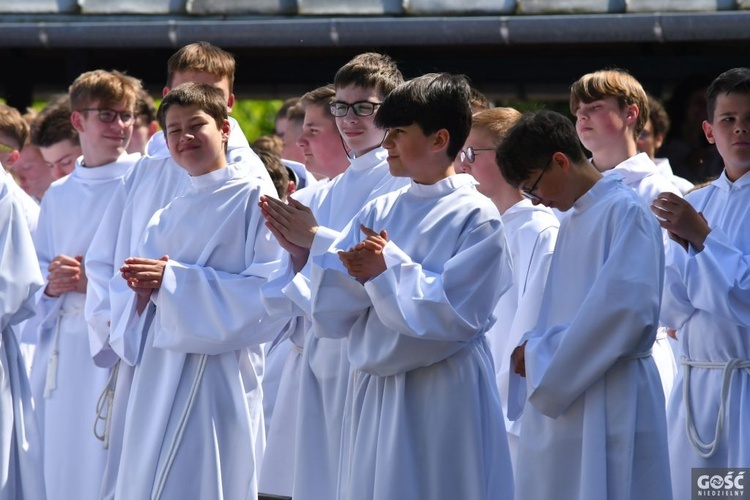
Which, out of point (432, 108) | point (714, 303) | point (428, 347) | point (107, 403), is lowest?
point (107, 403)

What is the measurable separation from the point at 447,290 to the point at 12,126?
3881 millimetres

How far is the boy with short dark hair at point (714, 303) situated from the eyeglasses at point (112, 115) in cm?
315

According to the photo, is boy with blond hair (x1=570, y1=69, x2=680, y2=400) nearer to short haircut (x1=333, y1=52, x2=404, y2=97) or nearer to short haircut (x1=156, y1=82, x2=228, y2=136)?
short haircut (x1=333, y1=52, x2=404, y2=97)

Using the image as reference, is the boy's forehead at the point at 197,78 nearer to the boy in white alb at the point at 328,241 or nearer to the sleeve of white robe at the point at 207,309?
the boy in white alb at the point at 328,241

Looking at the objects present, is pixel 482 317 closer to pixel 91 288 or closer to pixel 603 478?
pixel 603 478

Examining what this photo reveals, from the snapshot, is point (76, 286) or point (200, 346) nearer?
point (200, 346)

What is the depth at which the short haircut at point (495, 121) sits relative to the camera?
6.85m

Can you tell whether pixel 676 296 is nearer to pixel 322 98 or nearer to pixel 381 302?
pixel 381 302

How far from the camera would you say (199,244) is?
21.4 feet

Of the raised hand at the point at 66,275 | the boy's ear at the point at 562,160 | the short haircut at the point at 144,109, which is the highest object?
the short haircut at the point at 144,109

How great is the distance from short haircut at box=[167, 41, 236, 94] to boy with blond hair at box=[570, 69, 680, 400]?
5.80 ft

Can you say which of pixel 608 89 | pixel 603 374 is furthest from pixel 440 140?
pixel 608 89

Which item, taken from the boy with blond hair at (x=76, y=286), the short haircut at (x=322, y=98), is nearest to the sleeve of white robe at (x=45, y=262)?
the boy with blond hair at (x=76, y=286)

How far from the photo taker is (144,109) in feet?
28.6
